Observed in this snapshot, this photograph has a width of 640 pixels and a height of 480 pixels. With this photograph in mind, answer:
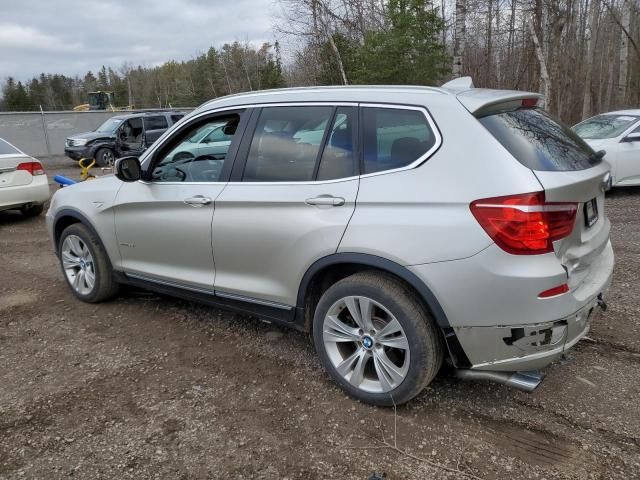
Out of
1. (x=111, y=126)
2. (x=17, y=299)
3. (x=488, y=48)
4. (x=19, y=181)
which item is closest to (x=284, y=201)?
(x=17, y=299)

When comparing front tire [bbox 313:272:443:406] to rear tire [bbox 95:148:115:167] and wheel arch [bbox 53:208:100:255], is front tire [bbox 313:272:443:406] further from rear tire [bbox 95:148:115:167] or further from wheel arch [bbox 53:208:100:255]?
rear tire [bbox 95:148:115:167]

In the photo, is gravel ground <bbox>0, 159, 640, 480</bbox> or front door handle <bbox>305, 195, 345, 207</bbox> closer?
gravel ground <bbox>0, 159, 640, 480</bbox>

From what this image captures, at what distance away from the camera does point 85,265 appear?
476 cm

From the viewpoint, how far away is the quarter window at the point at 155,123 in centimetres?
1746

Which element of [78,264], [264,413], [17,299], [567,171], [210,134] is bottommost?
[264,413]

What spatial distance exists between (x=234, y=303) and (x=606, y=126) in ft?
27.7

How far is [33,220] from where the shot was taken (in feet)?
29.8

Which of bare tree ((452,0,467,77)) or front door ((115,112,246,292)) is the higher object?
bare tree ((452,0,467,77))

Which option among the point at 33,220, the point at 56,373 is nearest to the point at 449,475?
the point at 56,373

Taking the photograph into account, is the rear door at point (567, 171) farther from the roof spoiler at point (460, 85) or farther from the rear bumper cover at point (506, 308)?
the roof spoiler at point (460, 85)

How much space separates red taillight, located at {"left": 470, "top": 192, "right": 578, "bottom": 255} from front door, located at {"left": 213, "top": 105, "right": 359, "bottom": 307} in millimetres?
751

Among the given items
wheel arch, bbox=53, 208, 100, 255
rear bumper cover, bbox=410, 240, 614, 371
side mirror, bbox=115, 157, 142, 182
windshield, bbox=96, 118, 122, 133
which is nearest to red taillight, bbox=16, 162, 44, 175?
wheel arch, bbox=53, 208, 100, 255

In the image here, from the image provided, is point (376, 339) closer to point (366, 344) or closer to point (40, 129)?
point (366, 344)

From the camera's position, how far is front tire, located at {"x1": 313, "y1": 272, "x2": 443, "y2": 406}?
278 cm
